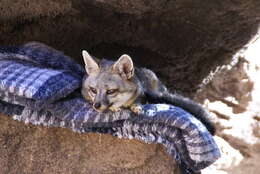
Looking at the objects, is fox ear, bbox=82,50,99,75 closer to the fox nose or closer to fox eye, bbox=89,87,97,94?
fox eye, bbox=89,87,97,94

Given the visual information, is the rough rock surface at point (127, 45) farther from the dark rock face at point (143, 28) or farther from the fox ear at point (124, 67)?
the fox ear at point (124, 67)

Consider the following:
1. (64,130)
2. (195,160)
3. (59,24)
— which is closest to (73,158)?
(64,130)

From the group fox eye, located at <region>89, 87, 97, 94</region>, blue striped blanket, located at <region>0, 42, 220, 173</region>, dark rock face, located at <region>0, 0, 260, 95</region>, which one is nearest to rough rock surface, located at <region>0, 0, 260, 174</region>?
dark rock face, located at <region>0, 0, 260, 95</region>

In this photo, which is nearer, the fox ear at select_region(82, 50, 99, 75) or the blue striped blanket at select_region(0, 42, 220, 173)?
the blue striped blanket at select_region(0, 42, 220, 173)

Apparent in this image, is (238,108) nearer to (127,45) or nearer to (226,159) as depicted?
(226,159)

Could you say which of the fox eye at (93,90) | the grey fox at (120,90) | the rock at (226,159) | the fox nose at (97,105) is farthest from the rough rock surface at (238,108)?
the fox nose at (97,105)

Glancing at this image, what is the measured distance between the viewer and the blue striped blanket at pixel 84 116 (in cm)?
229

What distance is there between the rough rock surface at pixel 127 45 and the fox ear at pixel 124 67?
0.91ft

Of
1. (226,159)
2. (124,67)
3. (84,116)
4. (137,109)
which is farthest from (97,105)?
(226,159)

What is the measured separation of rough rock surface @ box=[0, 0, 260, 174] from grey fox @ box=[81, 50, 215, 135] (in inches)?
7.2

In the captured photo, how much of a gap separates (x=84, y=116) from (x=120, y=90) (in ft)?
0.94

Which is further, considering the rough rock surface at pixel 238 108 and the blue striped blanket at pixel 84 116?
the rough rock surface at pixel 238 108

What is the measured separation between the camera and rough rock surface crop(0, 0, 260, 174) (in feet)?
8.38

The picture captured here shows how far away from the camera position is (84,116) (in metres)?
2.43
